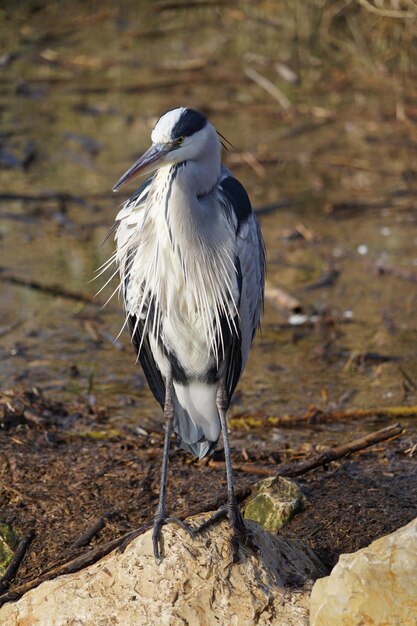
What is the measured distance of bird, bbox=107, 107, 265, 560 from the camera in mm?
3621

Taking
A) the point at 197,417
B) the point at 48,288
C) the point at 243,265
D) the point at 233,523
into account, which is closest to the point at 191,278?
the point at 243,265

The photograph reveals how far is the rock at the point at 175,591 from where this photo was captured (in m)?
3.26

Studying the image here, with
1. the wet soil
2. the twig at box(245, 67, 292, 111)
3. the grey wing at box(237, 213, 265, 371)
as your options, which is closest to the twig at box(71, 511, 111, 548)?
the wet soil

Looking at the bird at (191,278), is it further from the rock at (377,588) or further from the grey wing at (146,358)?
the rock at (377,588)

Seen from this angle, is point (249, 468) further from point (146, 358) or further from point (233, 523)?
point (233, 523)

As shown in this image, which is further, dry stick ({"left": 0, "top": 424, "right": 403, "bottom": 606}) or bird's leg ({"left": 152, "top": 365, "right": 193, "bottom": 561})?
dry stick ({"left": 0, "top": 424, "right": 403, "bottom": 606})

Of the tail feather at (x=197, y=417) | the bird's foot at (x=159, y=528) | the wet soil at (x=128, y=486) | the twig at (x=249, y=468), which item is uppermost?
the bird's foot at (x=159, y=528)

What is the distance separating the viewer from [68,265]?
23.5ft

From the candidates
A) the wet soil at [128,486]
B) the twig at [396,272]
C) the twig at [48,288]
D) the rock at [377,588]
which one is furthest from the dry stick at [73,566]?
the twig at [396,272]

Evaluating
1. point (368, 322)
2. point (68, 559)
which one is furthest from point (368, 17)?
point (68, 559)

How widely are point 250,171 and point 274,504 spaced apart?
511cm

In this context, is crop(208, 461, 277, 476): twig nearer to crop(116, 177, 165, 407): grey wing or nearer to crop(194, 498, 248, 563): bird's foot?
crop(116, 177, 165, 407): grey wing

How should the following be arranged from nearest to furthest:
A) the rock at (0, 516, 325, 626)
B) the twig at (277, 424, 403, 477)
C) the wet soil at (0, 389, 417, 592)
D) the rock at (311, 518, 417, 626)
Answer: the rock at (311, 518, 417, 626) → the rock at (0, 516, 325, 626) → the wet soil at (0, 389, 417, 592) → the twig at (277, 424, 403, 477)

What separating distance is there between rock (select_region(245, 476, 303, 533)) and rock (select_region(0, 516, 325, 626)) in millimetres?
489
